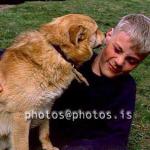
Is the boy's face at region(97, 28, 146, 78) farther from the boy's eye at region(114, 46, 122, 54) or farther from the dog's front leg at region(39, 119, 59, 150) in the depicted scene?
the dog's front leg at region(39, 119, 59, 150)

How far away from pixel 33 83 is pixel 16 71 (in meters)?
0.16

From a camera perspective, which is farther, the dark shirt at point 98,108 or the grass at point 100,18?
the grass at point 100,18

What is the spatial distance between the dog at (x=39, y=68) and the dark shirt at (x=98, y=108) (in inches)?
15.0

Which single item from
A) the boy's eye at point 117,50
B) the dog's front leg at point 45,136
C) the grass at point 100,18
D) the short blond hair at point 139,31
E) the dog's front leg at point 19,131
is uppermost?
the short blond hair at point 139,31

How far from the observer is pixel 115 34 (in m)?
3.98

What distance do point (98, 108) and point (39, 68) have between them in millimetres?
815

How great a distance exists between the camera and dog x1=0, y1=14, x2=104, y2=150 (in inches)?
145

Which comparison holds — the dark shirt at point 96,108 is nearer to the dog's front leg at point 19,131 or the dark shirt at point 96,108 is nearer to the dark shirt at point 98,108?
the dark shirt at point 98,108

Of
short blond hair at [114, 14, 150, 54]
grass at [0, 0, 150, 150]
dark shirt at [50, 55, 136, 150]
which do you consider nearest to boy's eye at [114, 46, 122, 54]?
short blond hair at [114, 14, 150, 54]

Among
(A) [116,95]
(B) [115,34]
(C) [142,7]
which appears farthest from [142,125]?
(C) [142,7]

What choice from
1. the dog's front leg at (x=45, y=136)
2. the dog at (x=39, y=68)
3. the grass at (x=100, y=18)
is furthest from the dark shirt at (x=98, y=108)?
the grass at (x=100, y=18)

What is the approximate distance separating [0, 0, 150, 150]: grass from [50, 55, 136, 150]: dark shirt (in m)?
0.76

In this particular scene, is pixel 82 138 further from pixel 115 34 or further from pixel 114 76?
pixel 115 34

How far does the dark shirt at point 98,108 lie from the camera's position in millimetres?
4086
